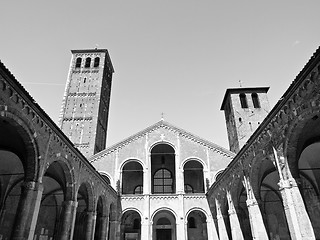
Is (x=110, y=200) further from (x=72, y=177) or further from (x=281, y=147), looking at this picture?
(x=281, y=147)

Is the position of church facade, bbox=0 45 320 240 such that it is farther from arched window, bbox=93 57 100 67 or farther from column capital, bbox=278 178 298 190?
arched window, bbox=93 57 100 67

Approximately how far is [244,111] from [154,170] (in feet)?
43.1

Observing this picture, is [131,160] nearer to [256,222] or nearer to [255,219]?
[255,219]

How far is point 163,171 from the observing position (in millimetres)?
24984

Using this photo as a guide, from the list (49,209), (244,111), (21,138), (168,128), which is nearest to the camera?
(21,138)

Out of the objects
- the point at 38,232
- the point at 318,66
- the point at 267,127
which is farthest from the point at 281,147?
the point at 38,232

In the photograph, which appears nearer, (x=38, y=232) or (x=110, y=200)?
(x=38, y=232)

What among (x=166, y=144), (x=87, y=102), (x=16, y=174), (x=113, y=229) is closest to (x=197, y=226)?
(x=166, y=144)

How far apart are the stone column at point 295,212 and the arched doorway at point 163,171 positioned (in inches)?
611

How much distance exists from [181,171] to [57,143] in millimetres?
13162

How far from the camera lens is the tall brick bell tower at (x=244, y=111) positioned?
28.8 m

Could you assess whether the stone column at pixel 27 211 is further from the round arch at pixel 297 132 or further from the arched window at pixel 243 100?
the arched window at pixel 243 100

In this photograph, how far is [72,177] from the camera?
12.0 m

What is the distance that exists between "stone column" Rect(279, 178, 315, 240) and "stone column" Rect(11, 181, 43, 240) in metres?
8.94
